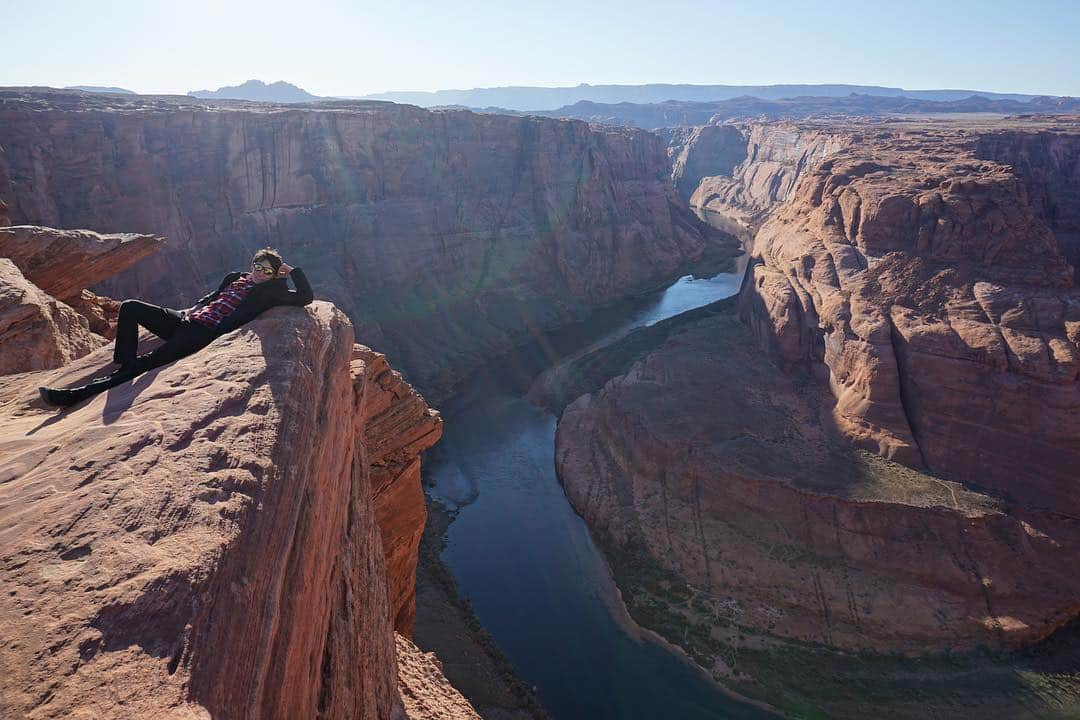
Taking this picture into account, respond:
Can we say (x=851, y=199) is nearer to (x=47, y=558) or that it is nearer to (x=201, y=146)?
(x=47, y=558)

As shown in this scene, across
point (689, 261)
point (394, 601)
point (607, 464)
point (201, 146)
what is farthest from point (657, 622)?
point (689, 261)

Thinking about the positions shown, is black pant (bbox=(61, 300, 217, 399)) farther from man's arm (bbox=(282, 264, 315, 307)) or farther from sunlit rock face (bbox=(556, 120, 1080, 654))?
sunlit rock face (bbox=(556, 120, 1080, 654))

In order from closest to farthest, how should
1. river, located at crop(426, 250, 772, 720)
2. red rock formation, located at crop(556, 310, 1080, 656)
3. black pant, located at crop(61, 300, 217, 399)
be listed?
black pant, located at crop(61, 300, 217, 399), river, located at crop(426, 250, 772, 720), red rock formation, located at crop(556, 310, 1080, 656)

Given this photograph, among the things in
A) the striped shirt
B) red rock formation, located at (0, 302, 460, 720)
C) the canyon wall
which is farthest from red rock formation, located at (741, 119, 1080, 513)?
the striped shirt

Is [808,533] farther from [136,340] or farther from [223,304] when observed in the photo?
[136,340]

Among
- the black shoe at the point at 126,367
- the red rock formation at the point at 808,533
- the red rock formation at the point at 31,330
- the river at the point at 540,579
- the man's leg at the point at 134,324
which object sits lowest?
the river at the point at 540,579

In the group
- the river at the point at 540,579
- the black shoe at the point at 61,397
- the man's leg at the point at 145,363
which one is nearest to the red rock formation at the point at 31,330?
the man's leg at the point at 145,363

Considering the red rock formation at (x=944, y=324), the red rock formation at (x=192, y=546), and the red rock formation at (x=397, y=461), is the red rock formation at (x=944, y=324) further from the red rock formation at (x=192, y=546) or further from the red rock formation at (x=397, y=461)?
the red rock formation at (x=192, y=546)
